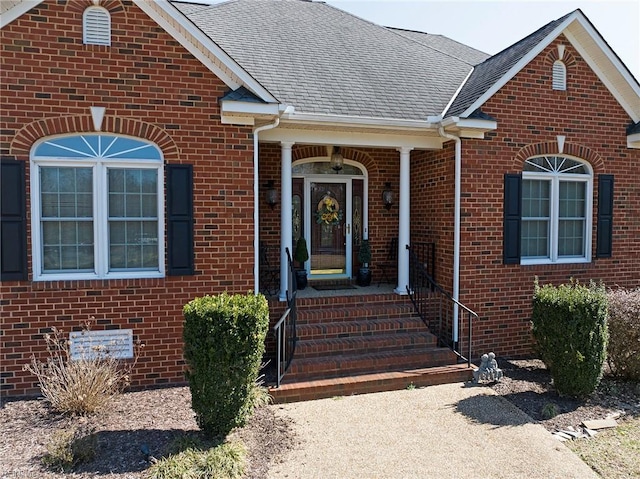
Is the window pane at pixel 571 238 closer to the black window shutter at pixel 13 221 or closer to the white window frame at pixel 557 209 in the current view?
the white window frame at pixel 557 209

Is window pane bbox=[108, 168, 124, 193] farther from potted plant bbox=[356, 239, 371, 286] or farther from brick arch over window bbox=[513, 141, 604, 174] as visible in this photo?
brick arch over window bbox=[513, 141, 604, 174]

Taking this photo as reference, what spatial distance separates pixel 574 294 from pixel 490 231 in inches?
72.8

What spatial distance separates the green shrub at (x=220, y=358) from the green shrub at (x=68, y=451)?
3.15ft

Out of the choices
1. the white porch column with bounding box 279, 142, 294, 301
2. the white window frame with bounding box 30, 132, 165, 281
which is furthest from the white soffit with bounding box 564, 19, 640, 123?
the white window frame with bounding box 30, 132, 165, 281

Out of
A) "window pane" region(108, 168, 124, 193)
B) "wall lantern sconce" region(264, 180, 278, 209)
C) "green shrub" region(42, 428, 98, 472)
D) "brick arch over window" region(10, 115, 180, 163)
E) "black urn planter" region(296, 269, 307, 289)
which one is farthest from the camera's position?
"black urn planter" region(296, 269, 307, 289)

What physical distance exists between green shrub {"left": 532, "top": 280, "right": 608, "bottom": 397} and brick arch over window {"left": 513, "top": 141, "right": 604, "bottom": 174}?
2.60 meters

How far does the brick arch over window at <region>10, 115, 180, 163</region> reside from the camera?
548cm

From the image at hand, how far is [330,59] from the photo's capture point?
28.6 feet

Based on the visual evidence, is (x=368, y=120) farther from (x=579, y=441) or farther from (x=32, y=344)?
(x=32, y=344)

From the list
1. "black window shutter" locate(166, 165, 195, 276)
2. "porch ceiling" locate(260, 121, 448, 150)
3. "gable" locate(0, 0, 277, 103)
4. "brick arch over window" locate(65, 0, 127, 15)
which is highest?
"brick arch over window" locate(65, 0, 127, 15)

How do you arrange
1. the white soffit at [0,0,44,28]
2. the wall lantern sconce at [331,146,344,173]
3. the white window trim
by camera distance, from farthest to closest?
the wall lantern sconce at [331,146,344,173] < the white window trim < the white soffit at [0,0,44,28]

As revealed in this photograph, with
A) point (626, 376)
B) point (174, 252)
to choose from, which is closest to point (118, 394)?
point (174, 252)

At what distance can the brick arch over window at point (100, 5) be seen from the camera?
18.1 ft

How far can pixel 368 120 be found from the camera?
6.93m
